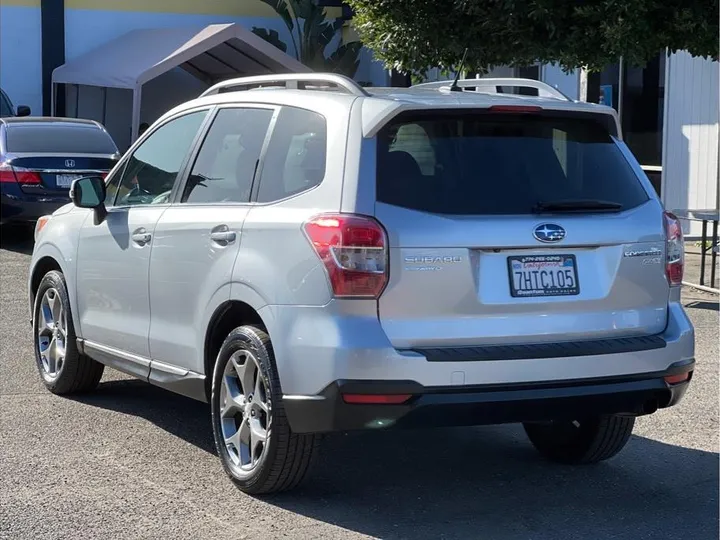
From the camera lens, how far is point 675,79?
53.0 ft

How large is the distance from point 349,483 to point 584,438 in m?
1.15

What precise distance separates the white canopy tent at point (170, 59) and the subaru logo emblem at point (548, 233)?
673 inches

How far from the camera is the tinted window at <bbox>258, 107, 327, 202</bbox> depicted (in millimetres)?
5234

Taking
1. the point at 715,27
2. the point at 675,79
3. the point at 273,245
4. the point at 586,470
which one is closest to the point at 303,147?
the point at 273,245

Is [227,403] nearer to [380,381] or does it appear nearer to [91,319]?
[380,381]

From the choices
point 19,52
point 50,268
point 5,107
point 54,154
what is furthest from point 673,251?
point 19,52

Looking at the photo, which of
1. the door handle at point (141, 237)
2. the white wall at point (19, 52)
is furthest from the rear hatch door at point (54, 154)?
the white wall at point (19, 52)

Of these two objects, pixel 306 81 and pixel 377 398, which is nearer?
pixel 377 398

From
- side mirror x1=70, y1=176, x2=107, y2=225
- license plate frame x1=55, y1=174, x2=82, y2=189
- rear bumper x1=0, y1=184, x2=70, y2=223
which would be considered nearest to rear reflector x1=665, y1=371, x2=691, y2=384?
side mirror x1=70, y1=176, x2=107, y2=225

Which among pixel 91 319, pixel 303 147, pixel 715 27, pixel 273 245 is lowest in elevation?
pixel 91 319

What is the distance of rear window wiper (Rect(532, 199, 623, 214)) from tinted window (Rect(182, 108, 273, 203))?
4.23 feet

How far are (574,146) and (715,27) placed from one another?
5.70 m

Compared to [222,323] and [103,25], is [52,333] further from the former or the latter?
[103,25]

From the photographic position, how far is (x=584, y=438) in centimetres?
601
